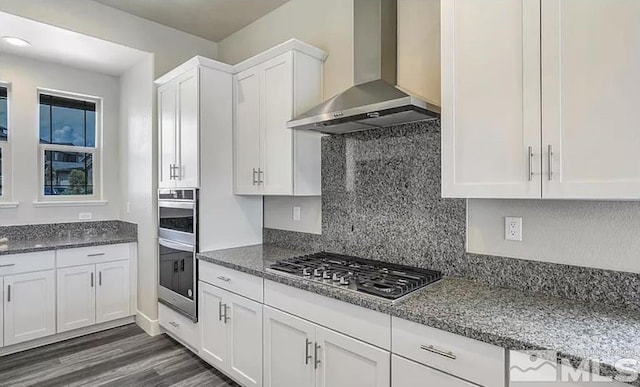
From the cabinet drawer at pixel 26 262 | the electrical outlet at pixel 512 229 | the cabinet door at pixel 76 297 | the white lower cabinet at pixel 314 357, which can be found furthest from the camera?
the cabinet door at pixel 76 297

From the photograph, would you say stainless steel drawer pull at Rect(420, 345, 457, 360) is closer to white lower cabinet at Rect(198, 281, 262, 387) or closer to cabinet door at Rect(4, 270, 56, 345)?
white lower cabinet at Rect(198, 281, 262, 387)

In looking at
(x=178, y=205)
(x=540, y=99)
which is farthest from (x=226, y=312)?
(x=540, y=99)

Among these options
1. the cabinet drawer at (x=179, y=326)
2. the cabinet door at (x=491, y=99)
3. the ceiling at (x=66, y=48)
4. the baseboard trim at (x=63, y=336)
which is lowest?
the baseboard trim at (x=63, y=336)

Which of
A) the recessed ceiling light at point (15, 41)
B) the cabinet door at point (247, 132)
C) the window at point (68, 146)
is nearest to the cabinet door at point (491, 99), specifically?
the cabinet door at point (247, 132)

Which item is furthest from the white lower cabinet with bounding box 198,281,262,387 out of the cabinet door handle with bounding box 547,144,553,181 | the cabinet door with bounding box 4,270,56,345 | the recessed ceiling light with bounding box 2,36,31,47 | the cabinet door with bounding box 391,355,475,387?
the recessed ceiling light with bounding box 2,36,31,47

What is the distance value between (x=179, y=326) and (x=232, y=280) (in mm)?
980

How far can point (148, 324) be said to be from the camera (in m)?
3.36

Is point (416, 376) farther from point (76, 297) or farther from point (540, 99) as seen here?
point (76, 297)

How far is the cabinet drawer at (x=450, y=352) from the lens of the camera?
1245 mm

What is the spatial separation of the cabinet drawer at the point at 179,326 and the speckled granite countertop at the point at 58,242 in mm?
832

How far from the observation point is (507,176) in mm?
1475

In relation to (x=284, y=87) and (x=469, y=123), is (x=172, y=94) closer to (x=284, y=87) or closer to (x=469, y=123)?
(x=284, y=87)

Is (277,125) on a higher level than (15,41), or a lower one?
lower

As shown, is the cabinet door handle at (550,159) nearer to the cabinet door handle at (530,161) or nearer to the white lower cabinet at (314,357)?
the cabinet door handle at (530,161)
